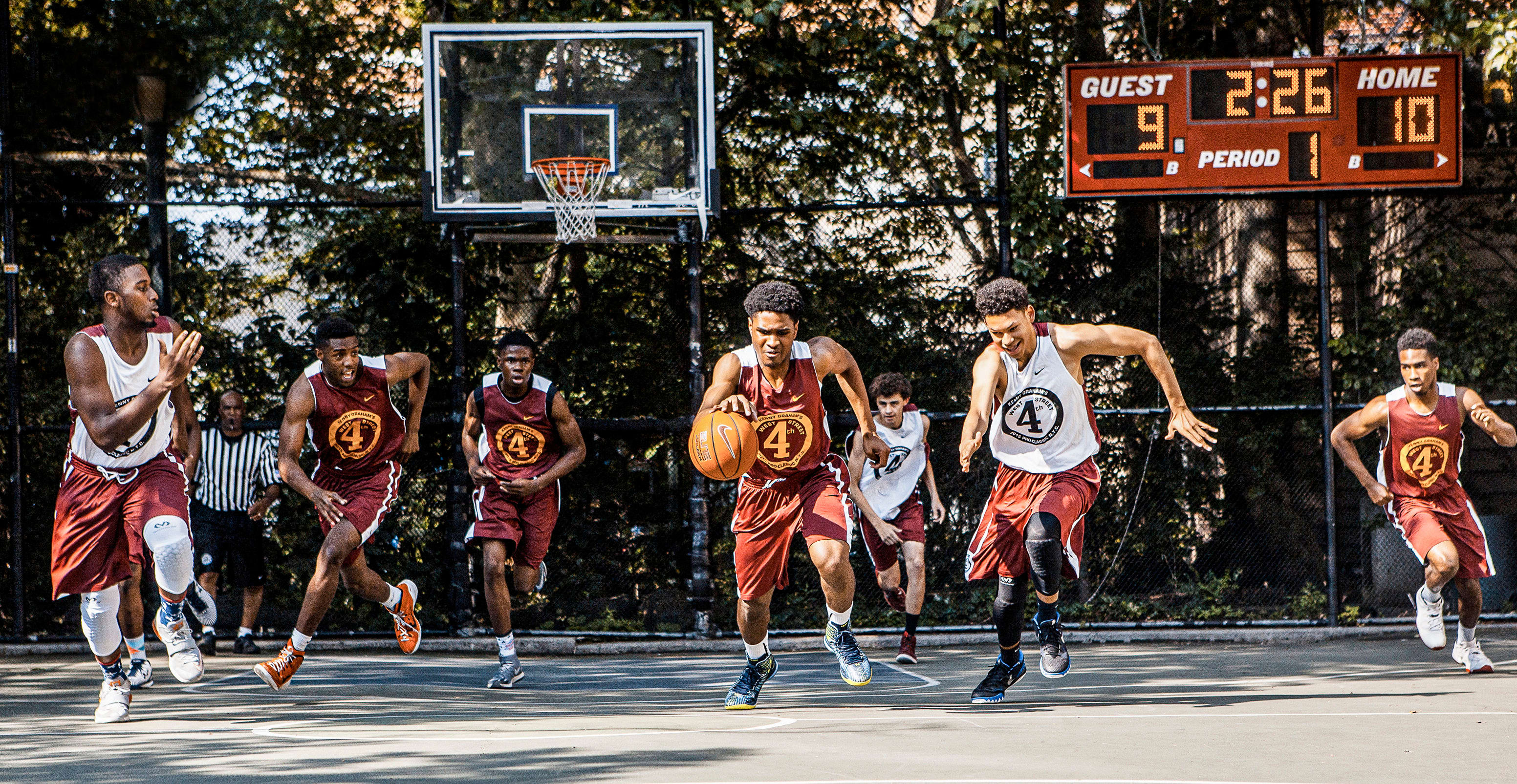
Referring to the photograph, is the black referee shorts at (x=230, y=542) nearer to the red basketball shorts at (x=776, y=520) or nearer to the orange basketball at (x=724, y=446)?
the red basketball shorts at (x=776, y=520)

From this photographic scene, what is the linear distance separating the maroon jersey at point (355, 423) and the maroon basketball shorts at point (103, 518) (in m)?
0.97

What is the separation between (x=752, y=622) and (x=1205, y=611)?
4535mm

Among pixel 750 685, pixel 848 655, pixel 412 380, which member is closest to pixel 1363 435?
pixel 848 655

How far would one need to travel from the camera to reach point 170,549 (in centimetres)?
586

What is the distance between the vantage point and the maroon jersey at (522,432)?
7.50 metres

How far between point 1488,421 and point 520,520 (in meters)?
5.24

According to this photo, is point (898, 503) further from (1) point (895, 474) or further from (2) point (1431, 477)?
(2) point (1431, 477)

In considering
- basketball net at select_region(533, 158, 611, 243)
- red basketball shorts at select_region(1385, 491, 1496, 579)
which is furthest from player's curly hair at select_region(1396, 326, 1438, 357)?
basketball net at select_region(533, 158, 611, 243)

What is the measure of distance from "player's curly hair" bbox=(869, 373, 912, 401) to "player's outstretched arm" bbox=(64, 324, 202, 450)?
12.7ft

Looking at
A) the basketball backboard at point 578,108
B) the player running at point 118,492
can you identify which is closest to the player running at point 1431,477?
the basketball backboard at point 578,108

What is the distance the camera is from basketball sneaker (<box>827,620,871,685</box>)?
19.3ft

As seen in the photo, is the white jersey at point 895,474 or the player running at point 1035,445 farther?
the white jersey at point 895,474

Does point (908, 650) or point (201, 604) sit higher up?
point (201, 604)

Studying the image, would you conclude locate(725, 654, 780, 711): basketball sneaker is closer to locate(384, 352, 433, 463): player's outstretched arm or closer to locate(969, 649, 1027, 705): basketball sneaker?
locate(969, 649, 1027, 705): basketball sneaker
